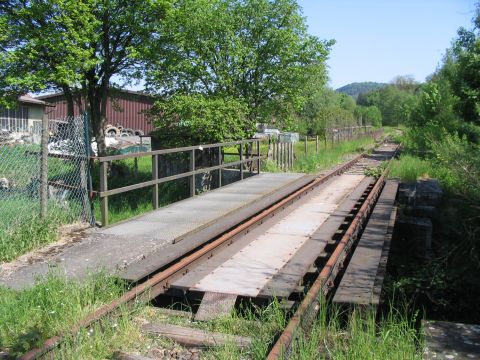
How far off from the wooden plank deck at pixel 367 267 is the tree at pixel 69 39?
13.3 metres

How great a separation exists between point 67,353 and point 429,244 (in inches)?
277

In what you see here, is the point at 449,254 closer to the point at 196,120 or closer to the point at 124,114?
the point at 196,120

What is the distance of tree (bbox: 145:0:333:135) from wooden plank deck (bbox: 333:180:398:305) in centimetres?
972

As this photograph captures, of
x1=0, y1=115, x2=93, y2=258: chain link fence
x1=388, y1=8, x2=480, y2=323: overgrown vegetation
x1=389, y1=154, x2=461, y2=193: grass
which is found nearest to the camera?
x1=388, y1=8, x2=480, y2=323: overgrown vegetation

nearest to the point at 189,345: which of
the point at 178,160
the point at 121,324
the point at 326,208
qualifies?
the point at 121,324

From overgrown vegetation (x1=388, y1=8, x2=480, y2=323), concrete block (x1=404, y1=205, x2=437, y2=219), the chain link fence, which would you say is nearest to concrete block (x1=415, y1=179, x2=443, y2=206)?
concrete block (x1=404, y1=205, x2=437, y2=219)

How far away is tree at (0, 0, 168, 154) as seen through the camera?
18.0 metres

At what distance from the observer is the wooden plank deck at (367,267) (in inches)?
190

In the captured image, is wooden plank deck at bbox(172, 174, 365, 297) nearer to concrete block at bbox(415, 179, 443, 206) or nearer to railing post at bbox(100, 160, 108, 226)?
concrete block at bbox(415, 179, 443, 206)

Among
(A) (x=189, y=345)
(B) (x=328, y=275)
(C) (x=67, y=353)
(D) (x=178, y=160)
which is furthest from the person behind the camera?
(D) (x=178, y=160)

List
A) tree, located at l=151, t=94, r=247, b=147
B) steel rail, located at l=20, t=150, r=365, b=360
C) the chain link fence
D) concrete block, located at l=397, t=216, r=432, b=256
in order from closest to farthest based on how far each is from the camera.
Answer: steel rail, located at l=20, t=150, r=365, b=360 < the chain link fence < concrete block, located at l=397, t=216, r=432, b=256 < tree, located at l=151, t=94, r=247, b=147

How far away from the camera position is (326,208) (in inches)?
412

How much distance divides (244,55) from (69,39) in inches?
253

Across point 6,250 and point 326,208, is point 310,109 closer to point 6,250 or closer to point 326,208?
point 326,208
